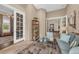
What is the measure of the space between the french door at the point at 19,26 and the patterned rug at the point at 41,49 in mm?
298

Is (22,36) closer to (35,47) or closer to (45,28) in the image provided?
(35,47)

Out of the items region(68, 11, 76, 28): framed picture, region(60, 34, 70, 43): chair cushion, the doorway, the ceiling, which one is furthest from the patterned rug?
the ceiling

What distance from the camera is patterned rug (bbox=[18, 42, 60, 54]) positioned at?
227cm

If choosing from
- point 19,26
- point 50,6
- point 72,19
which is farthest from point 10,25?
point 72,19

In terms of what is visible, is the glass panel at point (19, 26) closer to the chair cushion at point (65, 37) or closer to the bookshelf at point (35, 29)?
the bookshelf at point (35, 29)

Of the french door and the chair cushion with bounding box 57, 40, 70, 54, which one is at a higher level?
the french door

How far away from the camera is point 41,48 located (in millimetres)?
2326

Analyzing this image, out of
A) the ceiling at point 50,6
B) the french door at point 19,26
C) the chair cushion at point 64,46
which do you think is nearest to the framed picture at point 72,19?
the ceiling at point 50,6

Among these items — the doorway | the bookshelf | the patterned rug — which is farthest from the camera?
the bookshelf

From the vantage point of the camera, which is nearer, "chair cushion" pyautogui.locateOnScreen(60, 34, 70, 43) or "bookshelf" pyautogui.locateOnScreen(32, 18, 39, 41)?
"chair cushion" pyautogui.locateOnScreen(60, 34, 70, 43)

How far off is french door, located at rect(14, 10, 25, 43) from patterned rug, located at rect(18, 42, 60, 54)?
298mm

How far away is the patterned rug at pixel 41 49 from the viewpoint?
227 cm

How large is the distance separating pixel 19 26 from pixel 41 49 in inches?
28.6

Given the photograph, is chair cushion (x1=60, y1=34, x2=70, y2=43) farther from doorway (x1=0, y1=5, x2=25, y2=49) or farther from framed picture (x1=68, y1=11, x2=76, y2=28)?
doorway (x1=0, y1=5, x2=25, y2=49)
